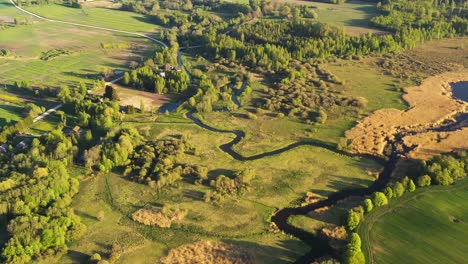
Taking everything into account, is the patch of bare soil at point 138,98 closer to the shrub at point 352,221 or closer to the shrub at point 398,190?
the shrub at point 352,221

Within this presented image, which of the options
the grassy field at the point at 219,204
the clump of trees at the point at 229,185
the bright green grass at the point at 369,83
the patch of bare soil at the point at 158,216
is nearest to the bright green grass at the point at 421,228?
the grassy field at the point at 219,204

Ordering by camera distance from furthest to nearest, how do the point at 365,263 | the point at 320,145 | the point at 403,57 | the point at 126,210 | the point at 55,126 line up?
the point at 403,57, the point at 55,126, the point at 320,145, the point at 126,210, the point at 365,263

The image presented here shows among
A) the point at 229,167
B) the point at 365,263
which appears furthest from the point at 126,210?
the point at 365,263

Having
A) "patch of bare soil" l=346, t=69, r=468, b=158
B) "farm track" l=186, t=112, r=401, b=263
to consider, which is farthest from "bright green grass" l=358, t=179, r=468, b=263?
"patch of bare soil" l=346, t=69, r=468, b=158

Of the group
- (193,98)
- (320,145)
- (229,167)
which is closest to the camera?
(229,167)

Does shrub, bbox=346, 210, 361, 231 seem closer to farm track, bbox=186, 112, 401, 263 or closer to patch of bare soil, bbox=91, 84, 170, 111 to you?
farm track, bbox=186, 112, 401, 263

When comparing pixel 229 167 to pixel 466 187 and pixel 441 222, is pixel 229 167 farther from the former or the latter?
pixel 466 187

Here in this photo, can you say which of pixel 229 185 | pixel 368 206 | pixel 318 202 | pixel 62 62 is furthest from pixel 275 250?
pixel 62 62

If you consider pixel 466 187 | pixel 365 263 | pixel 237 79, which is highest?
pixel 237 79
